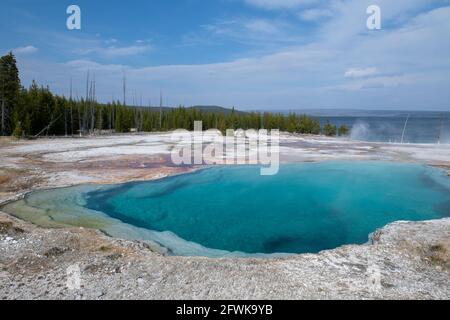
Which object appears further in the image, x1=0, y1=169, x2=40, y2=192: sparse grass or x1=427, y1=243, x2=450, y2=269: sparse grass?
x1=0, y1=169, x2=40, y2=192: sparse grass

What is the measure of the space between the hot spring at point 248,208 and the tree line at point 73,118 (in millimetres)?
26266

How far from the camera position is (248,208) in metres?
15.1

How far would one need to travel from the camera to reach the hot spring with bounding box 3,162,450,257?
1095 cm

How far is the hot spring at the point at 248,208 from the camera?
1095 cm

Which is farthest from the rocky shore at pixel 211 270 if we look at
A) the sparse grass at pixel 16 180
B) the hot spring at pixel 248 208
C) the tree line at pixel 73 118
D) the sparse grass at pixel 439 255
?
the tree line at pixel 73 118

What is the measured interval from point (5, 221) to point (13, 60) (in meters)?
36.3

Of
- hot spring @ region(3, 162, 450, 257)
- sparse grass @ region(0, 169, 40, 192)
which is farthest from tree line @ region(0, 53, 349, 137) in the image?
hot spring @ region(3, 162, 450, 257)

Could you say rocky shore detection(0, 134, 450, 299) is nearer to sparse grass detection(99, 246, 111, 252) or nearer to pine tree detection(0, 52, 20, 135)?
sparse grass detection(99, 246, 111, 252)

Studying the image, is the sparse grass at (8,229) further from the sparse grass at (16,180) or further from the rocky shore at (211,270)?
the sparse grass at (16,180)

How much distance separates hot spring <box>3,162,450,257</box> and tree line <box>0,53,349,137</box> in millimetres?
26266
